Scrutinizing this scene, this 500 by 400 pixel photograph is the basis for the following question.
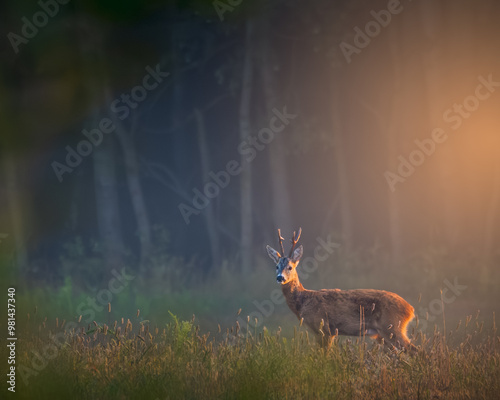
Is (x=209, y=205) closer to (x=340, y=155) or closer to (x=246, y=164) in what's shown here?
(x=246, y=164)

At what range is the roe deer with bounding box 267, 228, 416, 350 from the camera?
29.6 feet

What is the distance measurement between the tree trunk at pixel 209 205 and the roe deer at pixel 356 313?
32.5ft

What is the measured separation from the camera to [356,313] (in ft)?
30.2

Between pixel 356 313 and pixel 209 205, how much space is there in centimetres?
1224

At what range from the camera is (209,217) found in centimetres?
2105

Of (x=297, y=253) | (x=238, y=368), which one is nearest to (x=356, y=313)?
(x=297, y=253)

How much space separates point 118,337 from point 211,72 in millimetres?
16245

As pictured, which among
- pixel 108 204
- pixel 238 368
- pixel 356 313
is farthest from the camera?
pixel 108 204

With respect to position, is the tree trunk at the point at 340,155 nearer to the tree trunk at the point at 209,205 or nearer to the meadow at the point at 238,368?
the tree trunk at the point at 209,205

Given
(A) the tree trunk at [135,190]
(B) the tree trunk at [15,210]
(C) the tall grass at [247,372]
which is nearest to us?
(C) the tall grass at [247,372]

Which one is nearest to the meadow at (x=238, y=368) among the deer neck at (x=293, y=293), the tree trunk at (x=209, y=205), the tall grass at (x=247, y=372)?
the tall grass at (x=247, y=372)

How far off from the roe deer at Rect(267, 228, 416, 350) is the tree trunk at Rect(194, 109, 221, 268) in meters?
9.90

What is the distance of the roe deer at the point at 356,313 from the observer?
901 centimetres

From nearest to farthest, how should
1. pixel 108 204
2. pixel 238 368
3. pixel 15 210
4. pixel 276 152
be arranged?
pixel 238 368 < pixel 108 204 < pixel 15 210 < pixel 276 152
